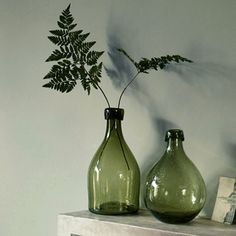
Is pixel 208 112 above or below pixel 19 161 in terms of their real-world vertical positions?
above

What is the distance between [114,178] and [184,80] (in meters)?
0.35

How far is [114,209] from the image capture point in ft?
4.16

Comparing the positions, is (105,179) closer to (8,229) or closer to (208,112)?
(208,112)

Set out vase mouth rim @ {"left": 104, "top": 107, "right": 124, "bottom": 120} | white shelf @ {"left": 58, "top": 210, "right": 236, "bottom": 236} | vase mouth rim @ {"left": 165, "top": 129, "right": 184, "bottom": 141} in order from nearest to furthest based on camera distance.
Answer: white shelf @ {"left": 58, "top": 210, "right": 236, "bottom": 236}, vase mouth rim @ {"left": 165, "top": 129, "right": 184, "bottom": 141}, vase mouth rim @ {"left": 104, "top": 107, "right": 124, "bottom": 120}

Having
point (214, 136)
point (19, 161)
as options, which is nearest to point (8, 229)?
point (19, 161)

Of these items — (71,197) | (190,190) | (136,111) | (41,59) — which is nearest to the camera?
(190,190)

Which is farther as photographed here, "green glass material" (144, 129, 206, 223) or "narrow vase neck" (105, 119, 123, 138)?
"narrow vase neck" (105, 119, 123, 138)

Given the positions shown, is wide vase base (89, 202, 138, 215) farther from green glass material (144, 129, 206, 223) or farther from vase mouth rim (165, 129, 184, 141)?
vase mouth rim (165, 129, 184, 141)

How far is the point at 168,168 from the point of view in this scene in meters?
1.18

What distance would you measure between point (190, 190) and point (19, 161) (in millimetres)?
758

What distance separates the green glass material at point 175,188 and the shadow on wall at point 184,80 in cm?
9

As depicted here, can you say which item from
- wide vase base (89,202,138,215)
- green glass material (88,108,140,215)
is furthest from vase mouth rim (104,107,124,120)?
wide vase base (89,202,138,215)

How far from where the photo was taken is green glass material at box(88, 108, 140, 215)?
4.22 feet

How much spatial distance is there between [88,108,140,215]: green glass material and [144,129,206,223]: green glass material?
0.33ft
